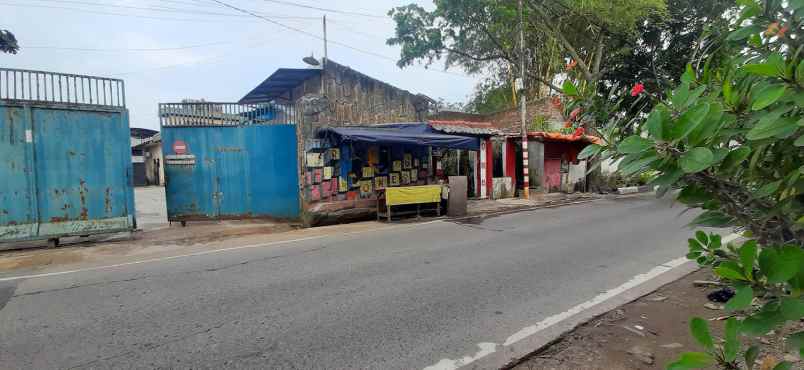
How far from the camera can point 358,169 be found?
11.8 meters

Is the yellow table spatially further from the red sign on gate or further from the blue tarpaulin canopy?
the red sign on gate

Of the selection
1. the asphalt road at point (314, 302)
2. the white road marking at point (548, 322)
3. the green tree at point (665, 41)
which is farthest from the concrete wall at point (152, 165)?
the white road marking at point (548, 322)

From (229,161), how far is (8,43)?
4.53 meters

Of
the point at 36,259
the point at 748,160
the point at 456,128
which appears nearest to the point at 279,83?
the point at 456,128

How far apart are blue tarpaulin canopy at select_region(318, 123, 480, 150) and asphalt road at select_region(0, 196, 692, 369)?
3383mm

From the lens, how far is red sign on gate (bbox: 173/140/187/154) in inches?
392

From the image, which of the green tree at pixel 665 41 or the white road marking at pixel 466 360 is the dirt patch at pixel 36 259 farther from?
the green tree at pixel 665 41

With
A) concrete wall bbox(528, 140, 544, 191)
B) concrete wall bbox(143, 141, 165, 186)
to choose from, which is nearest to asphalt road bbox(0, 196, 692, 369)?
concrete wall bbox(528, 140, 544, 191)

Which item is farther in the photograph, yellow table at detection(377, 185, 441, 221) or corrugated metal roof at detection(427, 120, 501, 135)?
corrugated metal roof at detection(427, 120, 501, 135)

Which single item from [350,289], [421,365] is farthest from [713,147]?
[350,289]

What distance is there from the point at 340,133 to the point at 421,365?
763 centimetres

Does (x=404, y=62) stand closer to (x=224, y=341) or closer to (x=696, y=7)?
(x=696, y=7)

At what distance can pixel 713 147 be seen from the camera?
1.33m

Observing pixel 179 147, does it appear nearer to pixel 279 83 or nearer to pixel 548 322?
pixel 279 83
